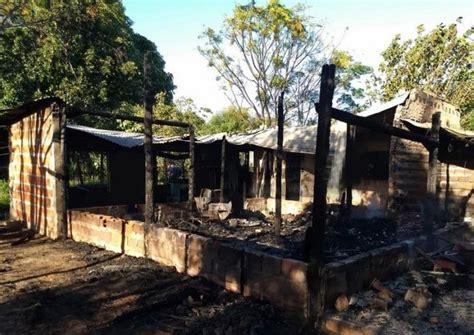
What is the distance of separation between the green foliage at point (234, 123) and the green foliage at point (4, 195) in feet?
41.1

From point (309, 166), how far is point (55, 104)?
29.0 feet

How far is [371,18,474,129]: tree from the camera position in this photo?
56.9 feet

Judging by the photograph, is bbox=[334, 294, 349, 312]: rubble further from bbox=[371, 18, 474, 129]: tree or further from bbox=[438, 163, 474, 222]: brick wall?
bbox=[371, 18, 474, 129]: tree

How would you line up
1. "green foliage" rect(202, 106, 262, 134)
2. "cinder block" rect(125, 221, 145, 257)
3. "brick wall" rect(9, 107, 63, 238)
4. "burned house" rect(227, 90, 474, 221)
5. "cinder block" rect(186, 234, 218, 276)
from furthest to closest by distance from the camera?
"green foliage" rect(202, 106, 262, 134), "burned house" rect(227, 90, 474, 221), "brick wall" rect(9, 107, 63, 238), "cinder block" rect(125, 221, 145, 257), "cinder block" rect(186, 234, 218, 276)

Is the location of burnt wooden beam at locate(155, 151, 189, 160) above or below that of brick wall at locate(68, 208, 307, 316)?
above

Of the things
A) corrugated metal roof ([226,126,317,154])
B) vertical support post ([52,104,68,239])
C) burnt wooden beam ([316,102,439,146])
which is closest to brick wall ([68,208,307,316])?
vertical support post ([52,104,68,239])

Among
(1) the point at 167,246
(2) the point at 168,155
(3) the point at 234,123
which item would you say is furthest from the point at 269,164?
(3) the point at 234,123

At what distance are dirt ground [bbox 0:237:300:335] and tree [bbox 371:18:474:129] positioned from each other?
1501 cm

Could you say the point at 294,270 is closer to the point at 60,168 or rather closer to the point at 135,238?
the point at 135,238

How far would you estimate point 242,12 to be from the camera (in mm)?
21578

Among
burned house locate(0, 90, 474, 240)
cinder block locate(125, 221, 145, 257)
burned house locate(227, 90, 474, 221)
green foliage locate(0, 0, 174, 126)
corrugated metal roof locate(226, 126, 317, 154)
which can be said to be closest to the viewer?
cinder block locate(125, 221, 145, 257)

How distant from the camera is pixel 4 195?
51.4 ft

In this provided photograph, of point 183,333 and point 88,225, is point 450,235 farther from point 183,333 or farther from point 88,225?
point 88,225

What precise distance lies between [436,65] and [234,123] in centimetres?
1260
